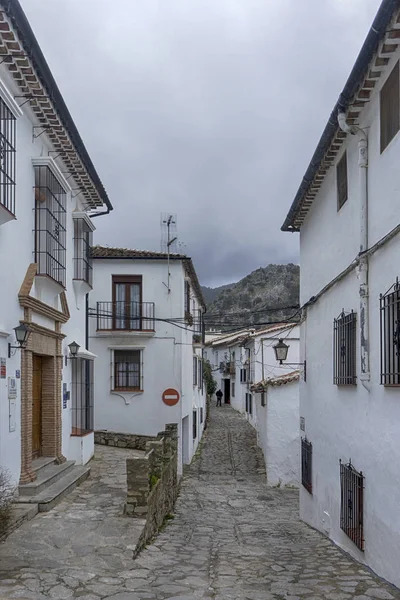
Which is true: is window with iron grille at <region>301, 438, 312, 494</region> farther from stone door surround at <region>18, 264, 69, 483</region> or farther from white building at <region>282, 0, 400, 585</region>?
stone door surround at <region>18, 264, 69, 483</region>

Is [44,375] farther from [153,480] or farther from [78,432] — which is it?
[153,480]

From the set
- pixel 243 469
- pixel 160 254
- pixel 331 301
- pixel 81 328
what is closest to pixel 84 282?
pixel 81 328

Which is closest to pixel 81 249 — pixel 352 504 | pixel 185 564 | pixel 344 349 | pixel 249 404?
pixel 344 349

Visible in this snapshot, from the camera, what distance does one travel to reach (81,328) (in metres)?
14.6

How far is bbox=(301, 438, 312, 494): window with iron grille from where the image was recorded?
493 inches

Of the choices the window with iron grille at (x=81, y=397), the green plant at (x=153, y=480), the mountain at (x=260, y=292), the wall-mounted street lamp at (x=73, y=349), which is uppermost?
the mountain at (x=260, y=292)

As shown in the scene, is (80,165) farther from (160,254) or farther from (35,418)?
(160,254)

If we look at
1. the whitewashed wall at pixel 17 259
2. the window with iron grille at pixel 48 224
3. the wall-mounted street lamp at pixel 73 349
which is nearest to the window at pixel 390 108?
the whitewashed wall at pixel 17 259

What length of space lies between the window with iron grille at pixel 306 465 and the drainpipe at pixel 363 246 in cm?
511

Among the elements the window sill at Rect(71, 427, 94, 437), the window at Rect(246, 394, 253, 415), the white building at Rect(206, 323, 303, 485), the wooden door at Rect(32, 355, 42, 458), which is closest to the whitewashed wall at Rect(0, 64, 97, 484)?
the wooden door at Rect(32, 355, 42, 458)

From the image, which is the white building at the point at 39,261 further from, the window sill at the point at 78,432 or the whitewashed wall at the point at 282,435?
the whitewashed wall at the point at 282,435

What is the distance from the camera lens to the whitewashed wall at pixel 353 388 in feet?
22.4

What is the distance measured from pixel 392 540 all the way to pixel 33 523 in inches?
179

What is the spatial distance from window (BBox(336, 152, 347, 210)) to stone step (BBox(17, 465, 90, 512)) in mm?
6050
